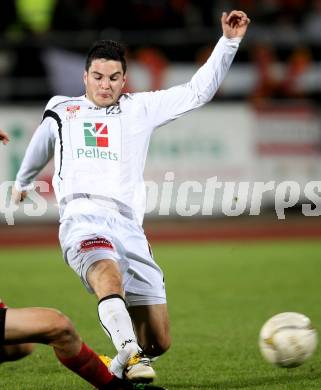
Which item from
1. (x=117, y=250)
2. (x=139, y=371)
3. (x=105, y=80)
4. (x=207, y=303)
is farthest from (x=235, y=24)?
(x=207, y=303)

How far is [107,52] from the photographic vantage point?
594cm

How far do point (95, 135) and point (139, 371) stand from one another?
1.60m

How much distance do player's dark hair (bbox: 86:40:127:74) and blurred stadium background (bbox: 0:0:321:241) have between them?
910 centimetres

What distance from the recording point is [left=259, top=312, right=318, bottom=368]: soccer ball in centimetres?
579

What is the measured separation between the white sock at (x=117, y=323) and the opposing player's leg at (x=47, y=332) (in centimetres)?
32

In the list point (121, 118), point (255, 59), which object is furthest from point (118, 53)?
point (255, 59)

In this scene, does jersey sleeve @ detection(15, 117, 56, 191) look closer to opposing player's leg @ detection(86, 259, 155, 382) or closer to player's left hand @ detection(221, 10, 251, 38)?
opposing player's leg @ detection(86, 259, 155, 382)

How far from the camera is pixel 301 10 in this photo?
1841 centimetres

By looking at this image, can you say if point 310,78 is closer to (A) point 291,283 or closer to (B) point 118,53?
(A) point 291,283

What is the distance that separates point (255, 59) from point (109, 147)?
11.4m

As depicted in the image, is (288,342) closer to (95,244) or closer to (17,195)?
(95,244)

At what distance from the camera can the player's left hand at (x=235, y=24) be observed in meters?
6.03

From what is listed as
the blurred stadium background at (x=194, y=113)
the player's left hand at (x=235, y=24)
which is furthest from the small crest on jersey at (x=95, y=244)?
the blurred stadium background at (x=194, y=113)

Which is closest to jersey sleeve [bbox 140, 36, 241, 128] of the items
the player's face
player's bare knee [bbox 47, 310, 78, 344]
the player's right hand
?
the player's face
